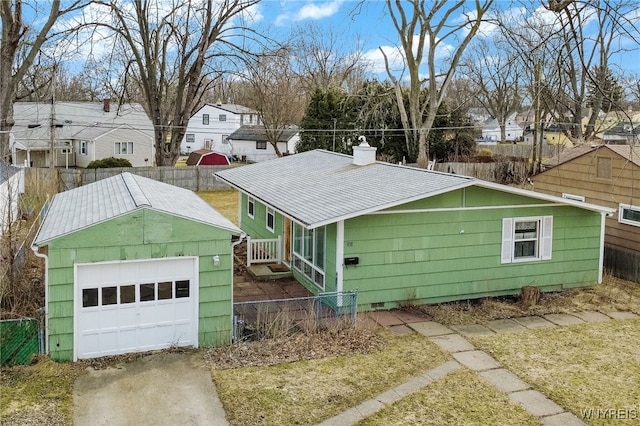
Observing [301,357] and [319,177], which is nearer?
[301,357]

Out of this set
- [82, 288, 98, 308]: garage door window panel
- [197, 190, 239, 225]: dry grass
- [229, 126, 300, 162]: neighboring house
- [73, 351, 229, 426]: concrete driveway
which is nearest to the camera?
[73, 351, 229, 426]: concrete driveway

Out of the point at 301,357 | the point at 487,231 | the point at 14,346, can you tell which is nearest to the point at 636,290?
the point at 487,231

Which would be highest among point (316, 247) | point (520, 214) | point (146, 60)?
point (146, 60)

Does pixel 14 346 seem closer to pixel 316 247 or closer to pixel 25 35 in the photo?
pixel 316 247

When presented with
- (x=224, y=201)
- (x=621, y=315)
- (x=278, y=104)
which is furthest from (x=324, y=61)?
(x=621, y=315)

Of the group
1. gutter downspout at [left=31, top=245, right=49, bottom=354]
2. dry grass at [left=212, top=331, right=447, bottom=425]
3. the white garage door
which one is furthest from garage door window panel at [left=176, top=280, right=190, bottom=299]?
gutter downspout at [left=31, top=245, right=49, bottom=354]

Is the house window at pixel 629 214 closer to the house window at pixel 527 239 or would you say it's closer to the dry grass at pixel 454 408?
the house window at pixel 527 239

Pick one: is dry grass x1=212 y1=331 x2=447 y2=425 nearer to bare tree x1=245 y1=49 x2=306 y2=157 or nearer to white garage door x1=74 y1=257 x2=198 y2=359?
white garage door x1=74 y1=257 x2=198 y2=359

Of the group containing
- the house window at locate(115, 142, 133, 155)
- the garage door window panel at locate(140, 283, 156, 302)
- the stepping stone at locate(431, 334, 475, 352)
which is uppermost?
the house window at locate(115, 142, 133, 155)
